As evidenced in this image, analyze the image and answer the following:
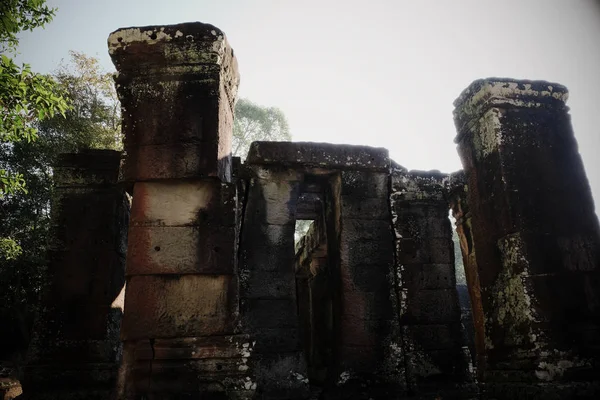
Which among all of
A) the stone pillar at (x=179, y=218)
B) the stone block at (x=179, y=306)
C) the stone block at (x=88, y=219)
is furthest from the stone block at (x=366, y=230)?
the stone block at (x=88, y=219)

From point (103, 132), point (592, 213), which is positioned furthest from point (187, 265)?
point (103, 132)

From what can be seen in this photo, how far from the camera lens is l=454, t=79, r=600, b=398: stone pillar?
9.30 ft

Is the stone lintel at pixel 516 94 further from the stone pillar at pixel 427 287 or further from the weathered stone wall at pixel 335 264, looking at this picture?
the stone pillar at pixel 427 287

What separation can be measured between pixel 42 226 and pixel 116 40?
1460 centimetres

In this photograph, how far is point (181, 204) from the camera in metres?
3.45

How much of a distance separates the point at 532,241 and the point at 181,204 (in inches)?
116

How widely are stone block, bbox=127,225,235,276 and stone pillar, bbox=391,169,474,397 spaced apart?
2940 mm

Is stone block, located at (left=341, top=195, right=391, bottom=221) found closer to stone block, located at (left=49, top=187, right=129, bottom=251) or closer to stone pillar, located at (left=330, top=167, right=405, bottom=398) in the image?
stone pillar, located at (left=330, top=167, right=405, bottom=398)

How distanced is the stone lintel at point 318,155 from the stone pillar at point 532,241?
1939mm

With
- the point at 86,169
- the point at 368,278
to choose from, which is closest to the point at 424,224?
the point at 368,278

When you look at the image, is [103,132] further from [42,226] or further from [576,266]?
[576,266]

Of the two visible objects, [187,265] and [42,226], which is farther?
[42,226]

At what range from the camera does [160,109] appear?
3.60 m

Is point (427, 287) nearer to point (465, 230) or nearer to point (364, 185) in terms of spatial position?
point (465, 230)
